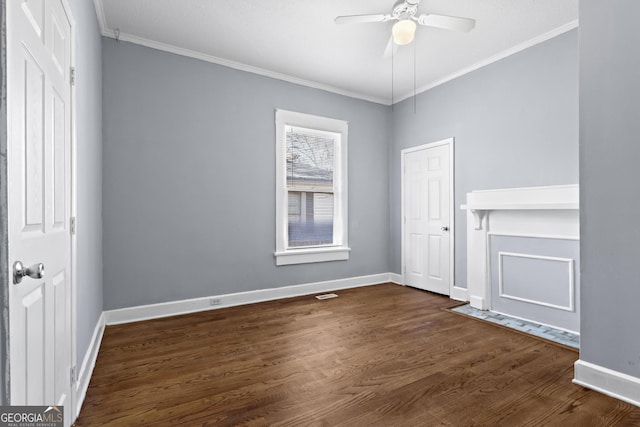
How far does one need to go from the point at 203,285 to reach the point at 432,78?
390cm

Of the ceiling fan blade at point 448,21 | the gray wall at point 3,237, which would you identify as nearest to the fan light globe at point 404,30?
the ceiling fan blade at point 448,21

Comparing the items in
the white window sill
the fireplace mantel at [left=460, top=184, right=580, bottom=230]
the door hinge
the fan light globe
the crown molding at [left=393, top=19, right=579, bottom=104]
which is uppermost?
the crown molding at [left=393, top=19, right=579, bottom=104]

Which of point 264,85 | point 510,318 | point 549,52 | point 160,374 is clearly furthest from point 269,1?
point 510,318

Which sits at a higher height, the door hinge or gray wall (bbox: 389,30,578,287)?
gray wall (bbox: 389,30,578,287)

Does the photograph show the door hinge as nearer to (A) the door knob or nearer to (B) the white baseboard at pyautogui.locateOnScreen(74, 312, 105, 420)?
(B) the white baseboard at pyautogui.locateOnScreen(74, 312, 105, 420)

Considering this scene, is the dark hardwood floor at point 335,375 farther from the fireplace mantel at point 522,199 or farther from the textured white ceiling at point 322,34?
the textured white ceiling at point 322,34

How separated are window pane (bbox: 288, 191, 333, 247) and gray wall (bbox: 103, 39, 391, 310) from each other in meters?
0.35

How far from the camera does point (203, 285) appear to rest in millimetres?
3697

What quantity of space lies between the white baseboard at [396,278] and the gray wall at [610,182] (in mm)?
2913

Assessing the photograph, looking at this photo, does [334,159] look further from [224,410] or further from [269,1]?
[224,410]

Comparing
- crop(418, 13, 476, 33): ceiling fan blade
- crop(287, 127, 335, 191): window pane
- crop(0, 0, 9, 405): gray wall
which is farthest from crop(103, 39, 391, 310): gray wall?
crop(0, 0, 9, 405): gray wall

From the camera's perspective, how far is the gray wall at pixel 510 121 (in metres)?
3.13

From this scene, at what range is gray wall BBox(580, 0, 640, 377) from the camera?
6.31 feet

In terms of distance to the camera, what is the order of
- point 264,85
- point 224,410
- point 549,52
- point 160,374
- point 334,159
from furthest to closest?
point 334,159, point 264,85, point 549,52, point 160,374, point 224,410
